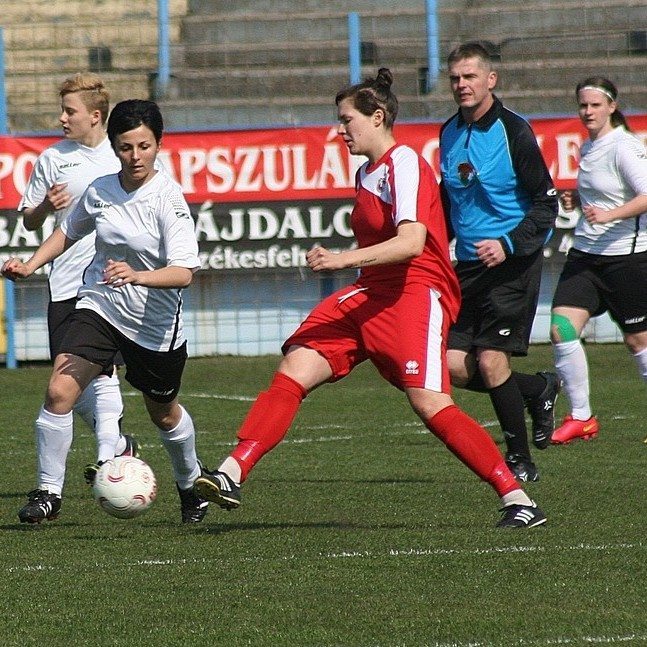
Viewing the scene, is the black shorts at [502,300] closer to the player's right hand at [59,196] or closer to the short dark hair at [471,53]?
the short dark hair at [471,53]

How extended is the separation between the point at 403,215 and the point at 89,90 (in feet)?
7.78

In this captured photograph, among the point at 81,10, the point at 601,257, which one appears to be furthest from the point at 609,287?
the point at 81,10

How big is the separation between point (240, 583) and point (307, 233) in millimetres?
9691

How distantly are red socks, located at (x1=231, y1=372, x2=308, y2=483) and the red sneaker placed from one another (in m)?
3.35

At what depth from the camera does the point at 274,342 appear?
50.8 ft

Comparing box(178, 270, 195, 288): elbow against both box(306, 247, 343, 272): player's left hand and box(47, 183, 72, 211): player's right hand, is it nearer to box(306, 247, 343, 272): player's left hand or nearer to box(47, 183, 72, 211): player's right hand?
box(306, 247, 343, 272): player's left hand

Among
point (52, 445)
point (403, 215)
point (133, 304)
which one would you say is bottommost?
point (52, 445)

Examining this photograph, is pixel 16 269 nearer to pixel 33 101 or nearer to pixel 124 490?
pixel 124 490

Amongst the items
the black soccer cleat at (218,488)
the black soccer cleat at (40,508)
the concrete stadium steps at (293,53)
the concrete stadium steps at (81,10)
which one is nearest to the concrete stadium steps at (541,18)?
the concrete stadium steps at (293,53)

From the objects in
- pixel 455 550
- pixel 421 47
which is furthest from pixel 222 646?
pixel 421 47

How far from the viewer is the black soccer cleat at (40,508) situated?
650 centimetres

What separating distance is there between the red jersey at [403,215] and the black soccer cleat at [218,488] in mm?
1032

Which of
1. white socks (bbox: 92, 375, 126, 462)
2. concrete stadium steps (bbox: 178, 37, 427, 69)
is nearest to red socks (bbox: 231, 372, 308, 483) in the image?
white socks (bbox: 92, 375, 126, 462)

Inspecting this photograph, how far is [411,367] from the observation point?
6.04 metres
